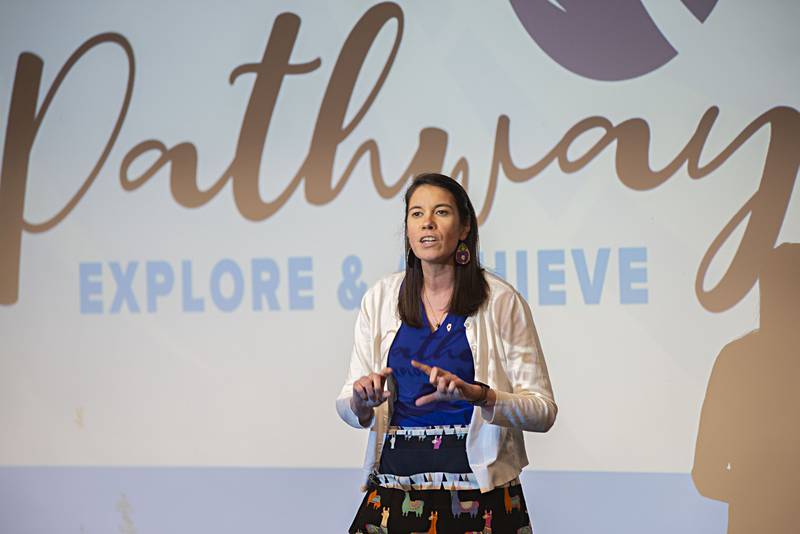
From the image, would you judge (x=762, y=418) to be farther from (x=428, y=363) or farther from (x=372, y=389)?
(x=372, y=389)

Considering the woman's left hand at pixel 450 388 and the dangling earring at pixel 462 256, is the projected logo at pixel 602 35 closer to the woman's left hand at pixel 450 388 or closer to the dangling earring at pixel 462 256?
the dangling earring at pixel 462 256

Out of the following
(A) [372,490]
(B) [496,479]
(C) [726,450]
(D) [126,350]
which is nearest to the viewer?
(B) [496,479]

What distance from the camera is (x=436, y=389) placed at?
6.43ft

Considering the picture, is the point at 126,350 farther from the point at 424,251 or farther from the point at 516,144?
the point at 424,251

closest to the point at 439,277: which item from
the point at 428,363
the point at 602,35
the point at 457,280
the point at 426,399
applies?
the point at 457,280

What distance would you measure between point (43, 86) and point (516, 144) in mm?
2013

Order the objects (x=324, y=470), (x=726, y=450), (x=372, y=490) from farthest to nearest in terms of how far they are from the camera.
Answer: (x=324, y=470)
(x=726, y=450)
(x=372, y=490)

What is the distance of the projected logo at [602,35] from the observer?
137 inches

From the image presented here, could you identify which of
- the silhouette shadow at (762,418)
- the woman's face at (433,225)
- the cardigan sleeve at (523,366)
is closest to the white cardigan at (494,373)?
the cardigan sleeve at (523,366)

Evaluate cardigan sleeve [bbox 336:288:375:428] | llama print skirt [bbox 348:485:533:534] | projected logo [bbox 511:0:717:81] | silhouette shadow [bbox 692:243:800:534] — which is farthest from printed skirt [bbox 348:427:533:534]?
projected logo [bbox 511:0:717:81]

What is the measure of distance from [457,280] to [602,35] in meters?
1.73

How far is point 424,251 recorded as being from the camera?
210 cm

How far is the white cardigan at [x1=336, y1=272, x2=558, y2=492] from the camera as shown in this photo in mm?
1991

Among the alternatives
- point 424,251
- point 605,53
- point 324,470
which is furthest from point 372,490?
point 605,53
